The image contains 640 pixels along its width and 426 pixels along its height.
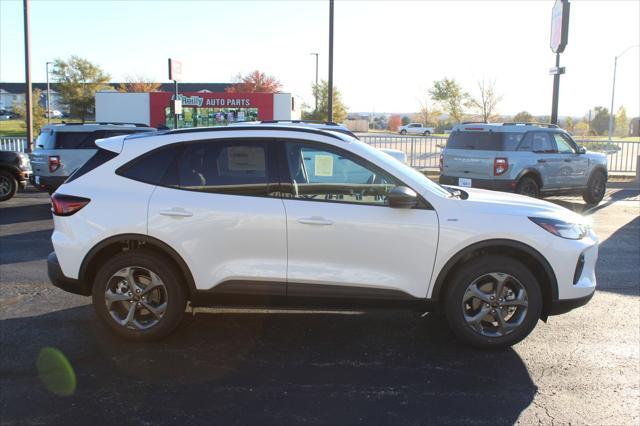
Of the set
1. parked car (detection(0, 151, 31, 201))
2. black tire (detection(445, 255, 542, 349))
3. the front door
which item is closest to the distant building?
parked car (detection(0, 151, 31, 201))

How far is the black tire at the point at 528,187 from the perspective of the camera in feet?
39.7

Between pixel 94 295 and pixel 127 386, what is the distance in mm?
1007

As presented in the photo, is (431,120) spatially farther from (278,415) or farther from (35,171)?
(278,415)

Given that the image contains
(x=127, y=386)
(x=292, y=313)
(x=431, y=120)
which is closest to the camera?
(x=127, y=386)

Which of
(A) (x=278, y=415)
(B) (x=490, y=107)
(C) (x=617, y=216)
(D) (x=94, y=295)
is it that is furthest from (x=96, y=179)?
(B) (x=490, y=107)

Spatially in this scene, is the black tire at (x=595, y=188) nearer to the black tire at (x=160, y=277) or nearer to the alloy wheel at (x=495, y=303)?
the alloy wheel at (x=495, y=303)

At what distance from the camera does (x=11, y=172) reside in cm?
1301

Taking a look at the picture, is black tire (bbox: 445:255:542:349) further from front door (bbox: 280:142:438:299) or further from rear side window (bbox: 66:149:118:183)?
rear side window (bbox: 66:149:118:183)

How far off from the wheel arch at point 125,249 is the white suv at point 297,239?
0.4 inches

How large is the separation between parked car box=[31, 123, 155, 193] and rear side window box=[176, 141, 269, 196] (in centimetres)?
804

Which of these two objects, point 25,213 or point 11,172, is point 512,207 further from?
point 11,172

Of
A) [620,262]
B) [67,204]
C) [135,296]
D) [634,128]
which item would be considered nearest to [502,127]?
[620,262]

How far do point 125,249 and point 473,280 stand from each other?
2781 millimetres

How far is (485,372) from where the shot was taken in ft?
13.8
